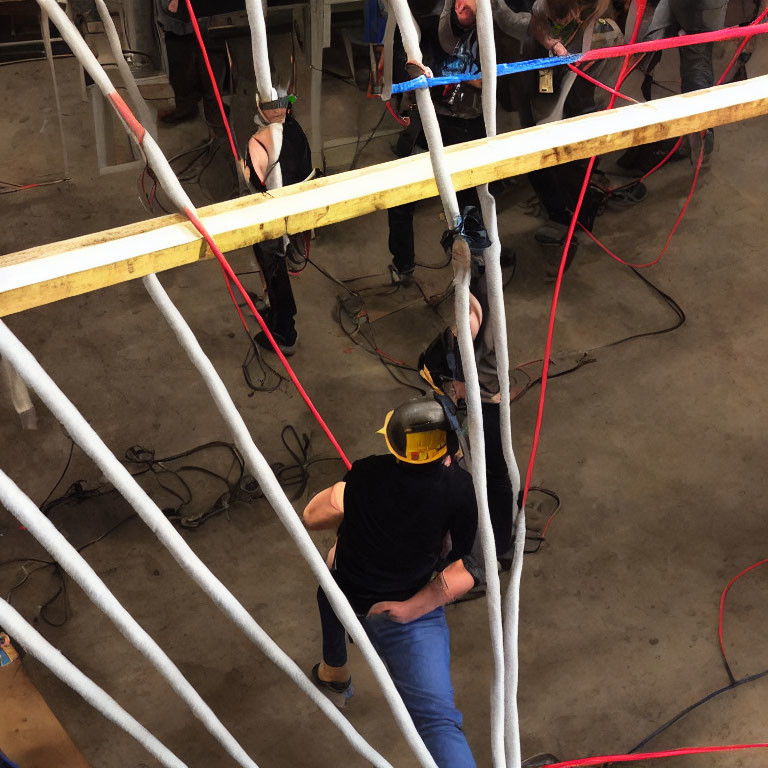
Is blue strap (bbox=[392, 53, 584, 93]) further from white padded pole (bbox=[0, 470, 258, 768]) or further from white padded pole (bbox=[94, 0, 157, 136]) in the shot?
white padded pole (bbox=[94, 0, 157, 136])

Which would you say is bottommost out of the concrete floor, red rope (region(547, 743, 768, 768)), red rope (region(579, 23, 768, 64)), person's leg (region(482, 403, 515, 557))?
red rope (region(547, 743, 768, 768))

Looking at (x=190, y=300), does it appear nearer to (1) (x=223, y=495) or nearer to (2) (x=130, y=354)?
(2) (x=130, y=354)

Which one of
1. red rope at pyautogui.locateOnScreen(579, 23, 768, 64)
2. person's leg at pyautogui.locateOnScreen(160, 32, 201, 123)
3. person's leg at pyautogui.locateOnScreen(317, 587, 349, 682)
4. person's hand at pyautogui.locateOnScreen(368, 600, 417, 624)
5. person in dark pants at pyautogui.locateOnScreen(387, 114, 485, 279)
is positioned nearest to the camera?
red rope at pyautogui.locateOnScreen(579, 23, 768, 64)

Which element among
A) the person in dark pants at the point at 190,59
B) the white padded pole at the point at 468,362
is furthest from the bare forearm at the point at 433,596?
the person in dark pants at the point at 190,59

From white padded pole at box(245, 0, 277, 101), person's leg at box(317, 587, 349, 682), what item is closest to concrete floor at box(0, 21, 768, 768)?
person's leg at box(317, 587, 349, 682)

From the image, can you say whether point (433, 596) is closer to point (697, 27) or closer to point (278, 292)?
point (278, 292)

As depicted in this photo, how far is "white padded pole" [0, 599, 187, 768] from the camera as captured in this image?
4.56 ft

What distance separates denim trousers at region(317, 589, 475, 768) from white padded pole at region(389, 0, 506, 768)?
742 mm

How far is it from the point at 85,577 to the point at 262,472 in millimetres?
346

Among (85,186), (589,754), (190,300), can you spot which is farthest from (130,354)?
(589,754)

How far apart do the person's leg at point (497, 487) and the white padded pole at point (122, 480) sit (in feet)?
3.32

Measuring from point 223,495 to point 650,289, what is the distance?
268 centimetres

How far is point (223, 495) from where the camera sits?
3.82 meters

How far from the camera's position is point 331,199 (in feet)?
5.05
